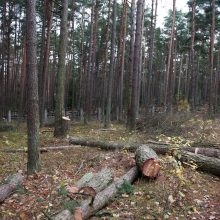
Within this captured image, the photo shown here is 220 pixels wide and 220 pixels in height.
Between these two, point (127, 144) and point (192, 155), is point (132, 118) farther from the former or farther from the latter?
point (192, 155)

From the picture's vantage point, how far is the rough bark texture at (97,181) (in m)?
6.93

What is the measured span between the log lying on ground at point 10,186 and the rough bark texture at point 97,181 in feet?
4.30

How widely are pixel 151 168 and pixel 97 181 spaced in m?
1.36

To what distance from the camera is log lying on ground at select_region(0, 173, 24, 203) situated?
6.62 m

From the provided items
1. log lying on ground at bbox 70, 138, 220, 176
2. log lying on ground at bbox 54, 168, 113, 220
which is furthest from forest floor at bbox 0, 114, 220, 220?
log lying on ground at bbox 54, 168, 113, 220

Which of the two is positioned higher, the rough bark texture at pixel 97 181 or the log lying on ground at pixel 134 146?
the log lying on ground at pixel 134 146

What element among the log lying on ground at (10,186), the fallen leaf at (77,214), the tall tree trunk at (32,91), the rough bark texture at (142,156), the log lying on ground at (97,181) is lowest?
the fallen leaf at (77,214)

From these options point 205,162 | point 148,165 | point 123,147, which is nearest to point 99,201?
point 148,165

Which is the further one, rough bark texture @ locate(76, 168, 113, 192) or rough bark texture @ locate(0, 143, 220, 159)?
rough bark texture @ locate(0, 143, 220, 159)

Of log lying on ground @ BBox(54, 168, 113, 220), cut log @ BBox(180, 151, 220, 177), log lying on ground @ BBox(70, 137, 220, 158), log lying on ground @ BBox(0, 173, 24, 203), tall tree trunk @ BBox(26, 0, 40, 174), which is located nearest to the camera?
log lying on ground @ BBox(0, 173, 24, 203)

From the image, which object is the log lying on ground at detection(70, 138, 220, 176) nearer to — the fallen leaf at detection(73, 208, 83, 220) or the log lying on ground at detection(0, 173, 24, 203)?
the fallen leaf at detection(73, 208, 83, 220)

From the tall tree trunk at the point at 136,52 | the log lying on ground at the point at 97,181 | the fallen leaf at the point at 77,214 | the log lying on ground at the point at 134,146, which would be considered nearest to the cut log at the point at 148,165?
the log lying on ground at the point at 97,181

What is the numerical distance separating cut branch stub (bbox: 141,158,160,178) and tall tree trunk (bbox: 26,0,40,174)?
99.8 inches

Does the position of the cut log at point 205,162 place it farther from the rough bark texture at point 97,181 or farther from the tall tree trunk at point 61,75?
the tall tree trunk at point 61,75
